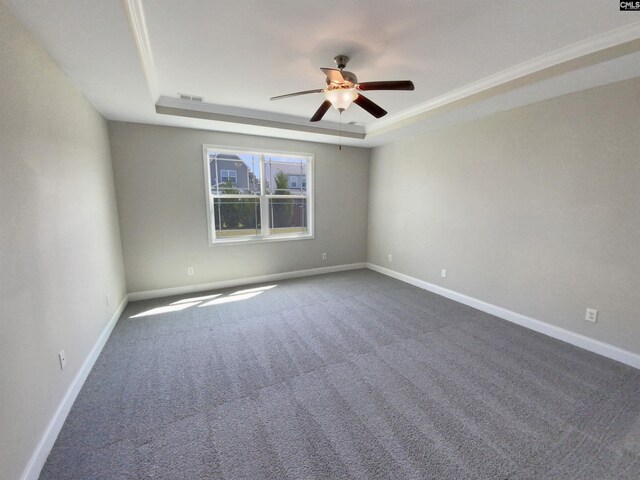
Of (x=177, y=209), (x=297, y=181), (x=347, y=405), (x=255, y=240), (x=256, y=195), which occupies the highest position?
(x=297, y=181)

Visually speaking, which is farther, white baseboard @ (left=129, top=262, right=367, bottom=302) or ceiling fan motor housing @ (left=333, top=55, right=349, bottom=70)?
white baseboard @ (left=129, top=262, right=367, bottom=302)

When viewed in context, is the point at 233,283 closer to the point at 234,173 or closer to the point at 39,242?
the point at 234,173

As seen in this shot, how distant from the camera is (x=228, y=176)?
4223mm

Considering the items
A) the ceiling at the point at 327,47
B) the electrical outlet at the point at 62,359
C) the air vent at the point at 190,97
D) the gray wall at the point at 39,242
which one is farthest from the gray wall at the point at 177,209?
the electrical outlet at the point at 62,359

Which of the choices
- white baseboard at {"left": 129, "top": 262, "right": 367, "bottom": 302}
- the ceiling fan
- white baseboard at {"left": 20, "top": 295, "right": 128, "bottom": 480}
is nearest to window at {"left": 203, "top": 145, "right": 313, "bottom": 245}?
white baseboard at {"left": 129, "top": 262, "right": 367, "bottom": 302}

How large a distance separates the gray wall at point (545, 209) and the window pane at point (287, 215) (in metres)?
1.98

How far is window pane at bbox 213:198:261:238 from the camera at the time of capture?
167 inches

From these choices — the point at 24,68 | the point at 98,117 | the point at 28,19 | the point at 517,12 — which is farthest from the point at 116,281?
the point at 517,12

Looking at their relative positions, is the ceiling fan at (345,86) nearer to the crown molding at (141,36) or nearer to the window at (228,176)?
the crown molding at (141,36)

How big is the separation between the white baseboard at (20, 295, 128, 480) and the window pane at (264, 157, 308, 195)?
117 inches

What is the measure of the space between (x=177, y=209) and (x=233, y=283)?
55.4 inches

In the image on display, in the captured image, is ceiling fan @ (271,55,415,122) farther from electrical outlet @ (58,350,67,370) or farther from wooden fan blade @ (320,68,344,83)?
electrical outlet @ (58,350,67,370)

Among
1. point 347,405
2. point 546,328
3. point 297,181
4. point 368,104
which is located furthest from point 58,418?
point 546,328

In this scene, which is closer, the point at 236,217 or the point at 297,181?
the point at 236,217
